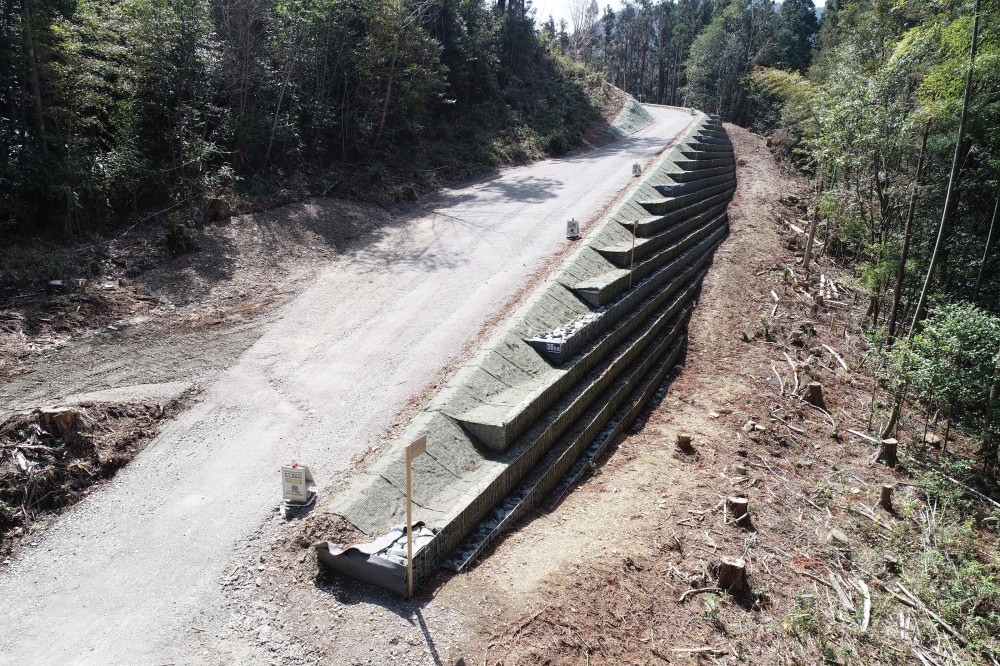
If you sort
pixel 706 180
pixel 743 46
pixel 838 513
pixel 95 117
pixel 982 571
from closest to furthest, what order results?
pixel 982 571 → pixel 838 513 → pixel 95 117 → pixel 706 180 → pixel 743 46

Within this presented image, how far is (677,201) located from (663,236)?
2.46 m

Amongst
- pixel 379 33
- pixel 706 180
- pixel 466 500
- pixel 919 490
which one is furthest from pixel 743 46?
pixel 466 500

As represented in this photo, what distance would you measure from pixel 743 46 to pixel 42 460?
53.1 m

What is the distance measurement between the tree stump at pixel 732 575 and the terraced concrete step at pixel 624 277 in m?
5.69

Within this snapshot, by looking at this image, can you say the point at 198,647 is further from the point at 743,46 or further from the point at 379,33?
the point at 743,46

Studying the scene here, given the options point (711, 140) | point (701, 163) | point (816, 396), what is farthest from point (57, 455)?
point (711, 140)

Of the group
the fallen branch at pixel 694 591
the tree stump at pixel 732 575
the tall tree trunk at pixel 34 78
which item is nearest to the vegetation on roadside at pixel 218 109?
the tall tree trunk at pixel 34 78

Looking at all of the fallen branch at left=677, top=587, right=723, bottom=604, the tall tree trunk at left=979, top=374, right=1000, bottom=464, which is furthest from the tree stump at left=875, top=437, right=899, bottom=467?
the fallen branch at left=677, top=587, right=723, bottom=604

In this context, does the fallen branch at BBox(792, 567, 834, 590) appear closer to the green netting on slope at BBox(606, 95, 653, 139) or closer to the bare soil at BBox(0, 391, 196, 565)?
the bare soil at BBox(0, 391, 196, 565)

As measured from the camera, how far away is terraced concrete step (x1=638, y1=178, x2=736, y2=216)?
15.8 metres

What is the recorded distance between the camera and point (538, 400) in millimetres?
8281

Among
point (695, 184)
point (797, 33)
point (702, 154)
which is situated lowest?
point (695, 184)

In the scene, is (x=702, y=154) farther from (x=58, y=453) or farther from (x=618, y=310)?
(x=58, y=453)

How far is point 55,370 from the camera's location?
8.09 meters
